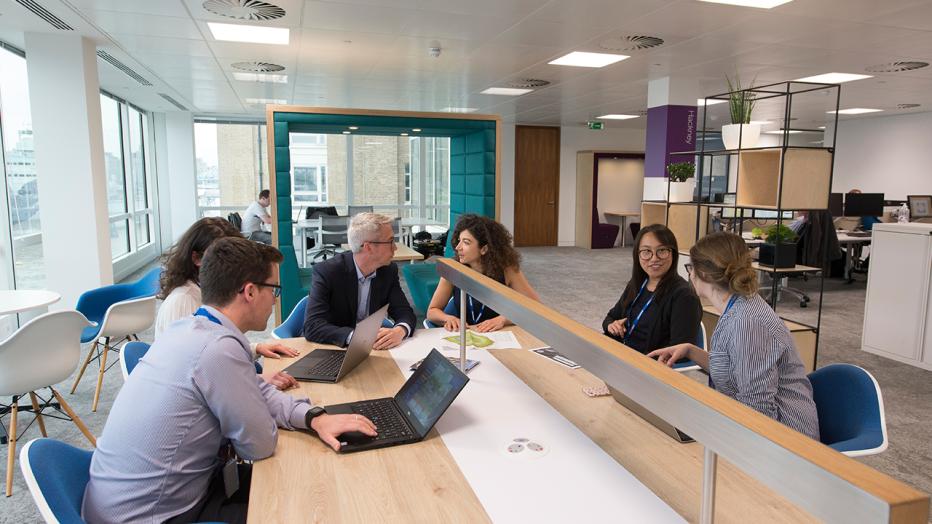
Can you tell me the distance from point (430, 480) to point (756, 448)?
36.4 inches

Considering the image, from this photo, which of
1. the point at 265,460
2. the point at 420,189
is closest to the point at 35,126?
the point at 265,460

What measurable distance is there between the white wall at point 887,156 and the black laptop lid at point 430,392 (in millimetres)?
13113

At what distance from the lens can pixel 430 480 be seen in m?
1.45

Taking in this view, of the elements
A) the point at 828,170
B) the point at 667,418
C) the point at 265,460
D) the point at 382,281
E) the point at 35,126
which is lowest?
the point at 265,460

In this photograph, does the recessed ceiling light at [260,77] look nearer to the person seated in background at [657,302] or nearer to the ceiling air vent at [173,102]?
the ceiling air vent at [173,102]

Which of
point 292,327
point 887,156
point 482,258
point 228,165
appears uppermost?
point 887,156

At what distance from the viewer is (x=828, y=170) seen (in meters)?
4.43

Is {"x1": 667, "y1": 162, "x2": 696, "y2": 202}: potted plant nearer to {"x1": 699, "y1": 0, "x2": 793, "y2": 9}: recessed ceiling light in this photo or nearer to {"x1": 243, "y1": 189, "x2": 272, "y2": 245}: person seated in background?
{"x1": 699, "y1": 0, "x2": 793, "y2": 9}: recessed ceiling light

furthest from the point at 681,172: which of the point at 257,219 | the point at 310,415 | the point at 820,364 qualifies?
the point at 257,219

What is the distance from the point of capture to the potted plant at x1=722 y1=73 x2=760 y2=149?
483 cm

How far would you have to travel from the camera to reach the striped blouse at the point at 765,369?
196 centimetres

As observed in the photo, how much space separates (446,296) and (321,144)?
33.5 ft

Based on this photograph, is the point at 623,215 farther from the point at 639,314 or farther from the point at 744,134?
the point at 639,314

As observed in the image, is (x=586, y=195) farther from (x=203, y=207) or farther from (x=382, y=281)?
(x=382, y=281)
